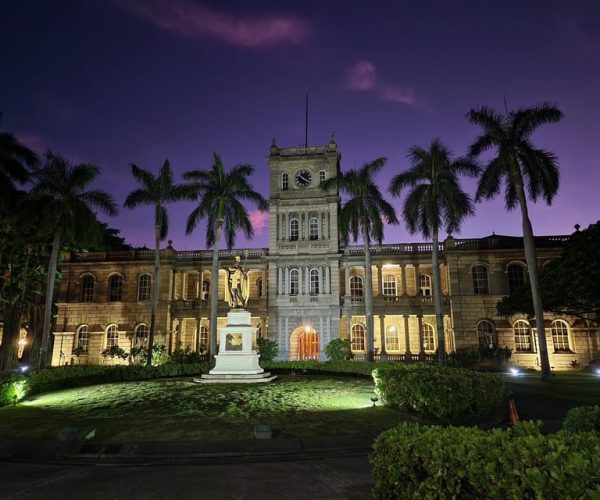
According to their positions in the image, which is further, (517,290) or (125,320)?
(125,320)

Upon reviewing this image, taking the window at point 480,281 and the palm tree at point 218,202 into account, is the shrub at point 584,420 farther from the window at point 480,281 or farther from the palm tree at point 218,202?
the window at point 480,281

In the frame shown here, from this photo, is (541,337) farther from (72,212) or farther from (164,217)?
(72,212)

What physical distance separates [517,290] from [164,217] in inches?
959

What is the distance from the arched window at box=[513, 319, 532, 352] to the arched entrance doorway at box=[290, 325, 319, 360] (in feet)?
52.9

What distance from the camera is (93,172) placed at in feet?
81.8

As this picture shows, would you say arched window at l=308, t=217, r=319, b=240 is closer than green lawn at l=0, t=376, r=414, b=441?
No

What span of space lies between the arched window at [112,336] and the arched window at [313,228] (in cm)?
1998

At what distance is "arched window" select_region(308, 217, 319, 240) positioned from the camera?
36.6m

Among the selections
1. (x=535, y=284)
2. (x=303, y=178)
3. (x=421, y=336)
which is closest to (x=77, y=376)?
(x=535, y=284)

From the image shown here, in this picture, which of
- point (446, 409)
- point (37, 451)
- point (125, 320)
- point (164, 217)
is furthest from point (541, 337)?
point (125, 320)

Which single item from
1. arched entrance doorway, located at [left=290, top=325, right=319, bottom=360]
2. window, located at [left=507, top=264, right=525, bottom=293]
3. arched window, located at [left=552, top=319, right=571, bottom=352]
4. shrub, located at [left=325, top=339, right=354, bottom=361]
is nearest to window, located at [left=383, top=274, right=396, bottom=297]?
arched entrance doorway, located at [left=290, top=325, right=319, bottom=360]

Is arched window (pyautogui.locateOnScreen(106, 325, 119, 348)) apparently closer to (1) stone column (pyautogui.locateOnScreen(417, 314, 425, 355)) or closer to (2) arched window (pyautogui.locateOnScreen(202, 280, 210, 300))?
(2) arched window (pyautogui.locateOnScreen(202, 280, 210, 300))

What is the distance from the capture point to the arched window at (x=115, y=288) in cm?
3794

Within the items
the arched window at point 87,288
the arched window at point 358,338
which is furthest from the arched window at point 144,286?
the arched window at point 358,338
